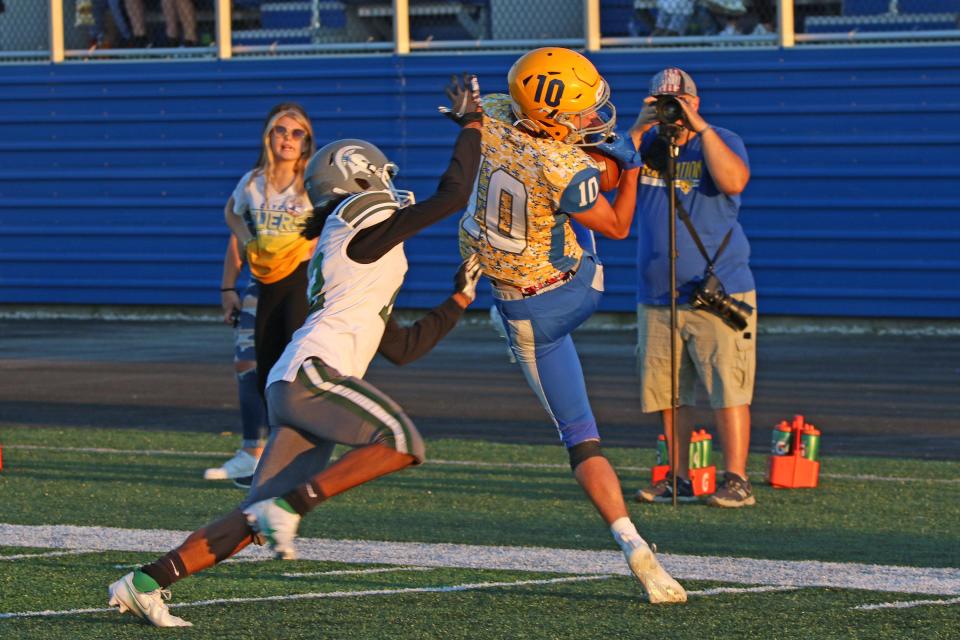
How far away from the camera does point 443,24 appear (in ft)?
76.2

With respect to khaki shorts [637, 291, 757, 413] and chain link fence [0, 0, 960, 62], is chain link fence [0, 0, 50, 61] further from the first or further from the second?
khaki shorts [637, 291, 757, 413]

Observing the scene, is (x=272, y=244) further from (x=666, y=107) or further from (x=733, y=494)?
(x=733, y=494)

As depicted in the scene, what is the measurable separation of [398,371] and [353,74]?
683 cm

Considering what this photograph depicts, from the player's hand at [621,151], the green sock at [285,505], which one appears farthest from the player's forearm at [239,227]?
the green sock at [285,505]

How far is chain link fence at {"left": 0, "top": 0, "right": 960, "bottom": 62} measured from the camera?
2102cm

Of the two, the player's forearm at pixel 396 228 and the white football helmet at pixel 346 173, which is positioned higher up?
the white football helmet at pixel 346 173

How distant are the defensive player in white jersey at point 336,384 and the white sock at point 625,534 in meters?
0.97

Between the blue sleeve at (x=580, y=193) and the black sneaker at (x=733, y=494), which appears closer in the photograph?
the blue sleeve at (x=580, y=193)

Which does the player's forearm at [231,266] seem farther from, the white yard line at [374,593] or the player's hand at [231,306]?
the white yard line at [374,593]

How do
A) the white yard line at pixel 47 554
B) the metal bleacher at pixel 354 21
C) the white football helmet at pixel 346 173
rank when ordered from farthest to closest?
the metal bleacher at pixel 354 21, the white yard line at pixel 47 554, the white football helmet at pixel 346 173

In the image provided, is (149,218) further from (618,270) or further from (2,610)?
(2,610)

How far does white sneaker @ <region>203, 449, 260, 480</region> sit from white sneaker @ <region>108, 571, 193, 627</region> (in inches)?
146

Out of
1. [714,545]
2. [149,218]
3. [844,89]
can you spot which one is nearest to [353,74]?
[149,218]

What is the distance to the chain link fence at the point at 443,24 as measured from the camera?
21.0 m
